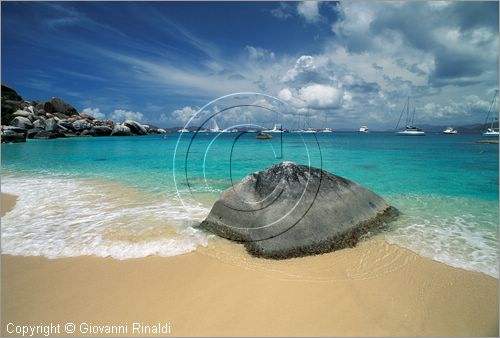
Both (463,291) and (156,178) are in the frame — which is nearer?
(463,291)

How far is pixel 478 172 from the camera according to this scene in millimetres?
17094

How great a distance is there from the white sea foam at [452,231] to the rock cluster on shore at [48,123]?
58.8m

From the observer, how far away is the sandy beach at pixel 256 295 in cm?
368

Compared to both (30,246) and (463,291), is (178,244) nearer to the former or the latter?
(30,246)

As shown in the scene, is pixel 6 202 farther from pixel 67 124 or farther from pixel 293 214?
pixel 67 124

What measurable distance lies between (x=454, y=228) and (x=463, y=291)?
3.53 m

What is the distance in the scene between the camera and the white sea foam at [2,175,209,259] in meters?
6.06

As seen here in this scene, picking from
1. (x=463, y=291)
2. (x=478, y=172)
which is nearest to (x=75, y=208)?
(x=463, y=291)

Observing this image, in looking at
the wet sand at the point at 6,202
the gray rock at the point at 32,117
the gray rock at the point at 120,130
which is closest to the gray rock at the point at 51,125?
the gray rock at the point at 32,117

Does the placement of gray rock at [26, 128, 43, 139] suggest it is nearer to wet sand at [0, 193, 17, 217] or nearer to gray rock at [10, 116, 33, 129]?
gray rock at [10, 116, 33, 129]

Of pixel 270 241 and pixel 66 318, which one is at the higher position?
pixel 270 241

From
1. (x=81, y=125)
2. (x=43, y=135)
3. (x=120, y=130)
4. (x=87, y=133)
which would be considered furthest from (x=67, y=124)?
(x=120, y=130)

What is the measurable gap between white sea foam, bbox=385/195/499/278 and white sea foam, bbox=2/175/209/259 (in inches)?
200

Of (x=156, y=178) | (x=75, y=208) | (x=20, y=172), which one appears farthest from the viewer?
(x=20, y=172)
